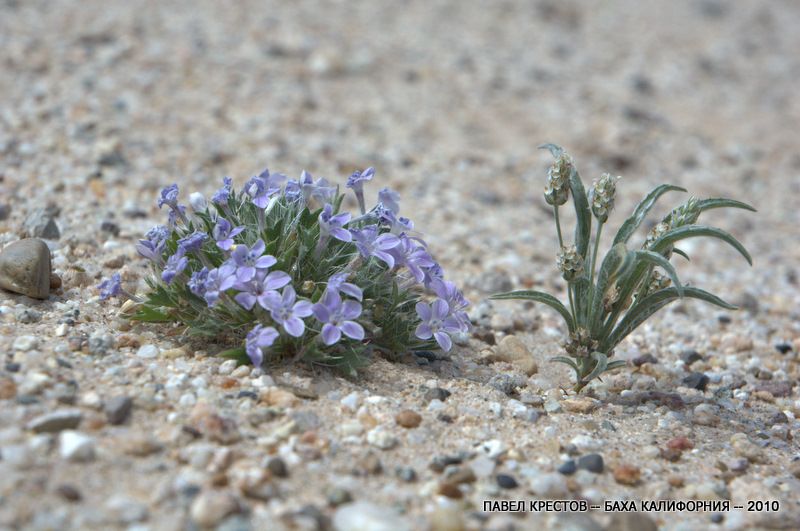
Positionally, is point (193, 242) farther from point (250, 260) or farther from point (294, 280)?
point (294, 280)

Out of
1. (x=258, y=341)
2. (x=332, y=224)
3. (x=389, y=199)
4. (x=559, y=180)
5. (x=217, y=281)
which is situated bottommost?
(x=258, y=341)

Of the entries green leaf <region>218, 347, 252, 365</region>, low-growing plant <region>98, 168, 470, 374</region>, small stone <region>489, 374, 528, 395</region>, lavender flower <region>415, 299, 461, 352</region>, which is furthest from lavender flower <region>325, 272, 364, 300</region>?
small stone <region>489, 374, 528, 395</region>

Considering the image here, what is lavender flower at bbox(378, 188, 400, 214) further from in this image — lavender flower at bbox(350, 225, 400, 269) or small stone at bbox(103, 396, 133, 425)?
small stone at bbox(103, 396, 133, 425)

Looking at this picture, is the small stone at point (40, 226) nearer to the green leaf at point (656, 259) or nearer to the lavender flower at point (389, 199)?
the lavender flower at point (389, 199)

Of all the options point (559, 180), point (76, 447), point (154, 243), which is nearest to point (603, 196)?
point (559, 180)

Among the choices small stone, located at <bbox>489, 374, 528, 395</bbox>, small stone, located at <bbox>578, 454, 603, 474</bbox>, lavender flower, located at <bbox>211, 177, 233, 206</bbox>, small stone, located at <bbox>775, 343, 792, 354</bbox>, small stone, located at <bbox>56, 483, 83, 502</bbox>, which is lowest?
small stone, located at <bbox>578, 454, 603, 474</bbox>
